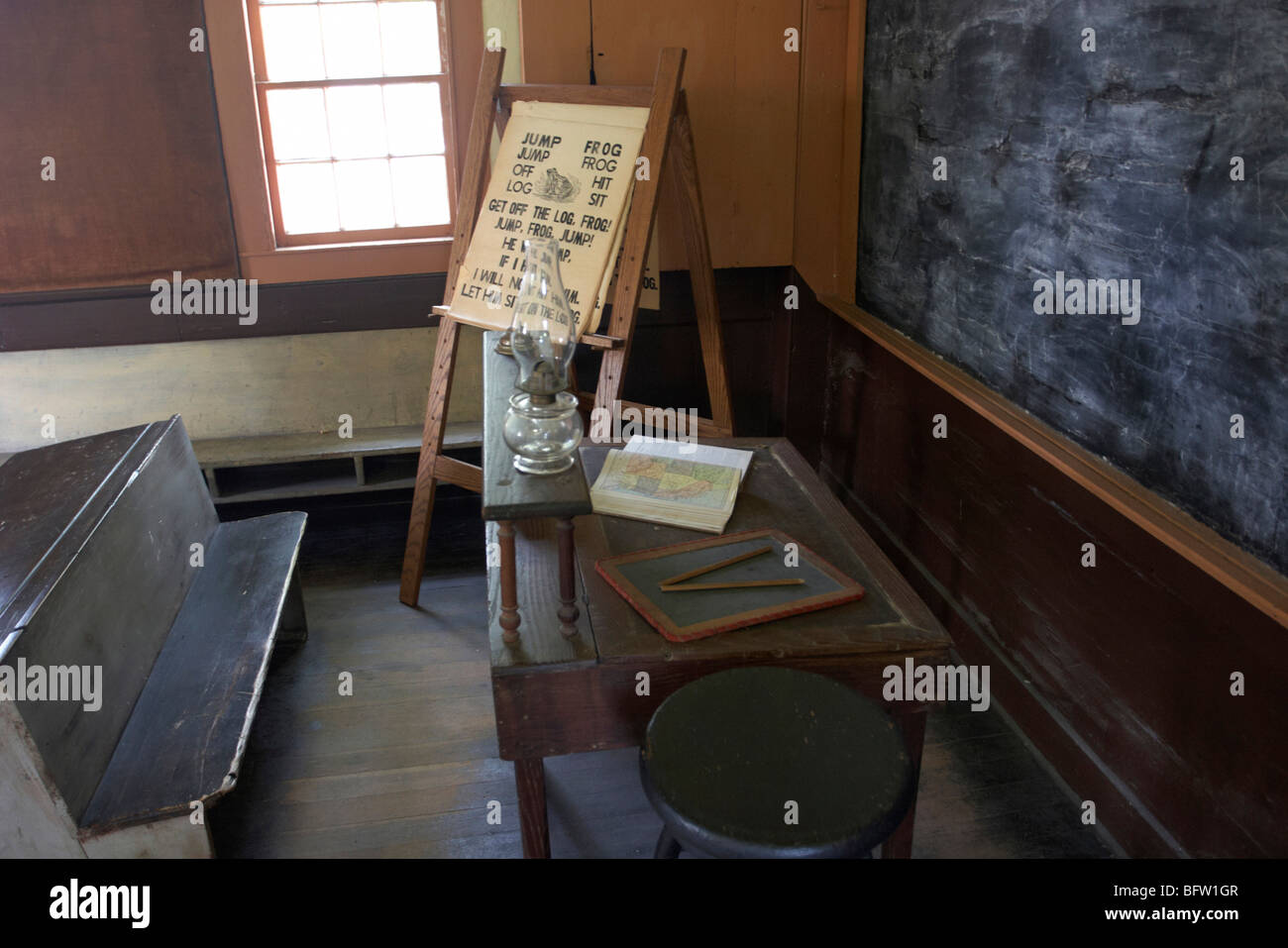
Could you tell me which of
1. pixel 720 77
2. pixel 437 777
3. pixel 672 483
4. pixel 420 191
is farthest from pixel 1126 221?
pixel 420 191

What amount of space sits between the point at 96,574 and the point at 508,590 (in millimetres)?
1106

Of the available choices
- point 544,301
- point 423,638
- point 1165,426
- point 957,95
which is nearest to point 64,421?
point 423,638

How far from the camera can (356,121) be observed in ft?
12.6

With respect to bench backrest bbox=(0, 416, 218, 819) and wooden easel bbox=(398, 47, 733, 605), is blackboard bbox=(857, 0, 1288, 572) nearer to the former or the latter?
wooden easel bbox=(398, 47, 733, 605)

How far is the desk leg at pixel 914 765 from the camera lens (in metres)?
1.95

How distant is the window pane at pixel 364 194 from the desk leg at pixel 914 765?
2.95 metres

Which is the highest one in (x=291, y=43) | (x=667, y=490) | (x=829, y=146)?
(x=291, y=43)

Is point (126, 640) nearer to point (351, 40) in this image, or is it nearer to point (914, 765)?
point (914, 765)

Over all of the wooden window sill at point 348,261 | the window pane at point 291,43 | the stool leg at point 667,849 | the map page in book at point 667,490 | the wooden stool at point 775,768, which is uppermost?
the window pane at point 291,43

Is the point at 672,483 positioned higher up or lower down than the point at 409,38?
lower down

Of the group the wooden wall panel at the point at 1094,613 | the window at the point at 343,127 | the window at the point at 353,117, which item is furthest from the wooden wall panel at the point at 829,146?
the window at the point at 353,117

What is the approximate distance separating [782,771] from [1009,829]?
48.1 inches

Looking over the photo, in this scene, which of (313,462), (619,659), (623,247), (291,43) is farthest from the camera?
(313,462)

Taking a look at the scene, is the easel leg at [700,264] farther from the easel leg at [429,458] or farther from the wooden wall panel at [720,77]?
the easel leg at [429,458]
